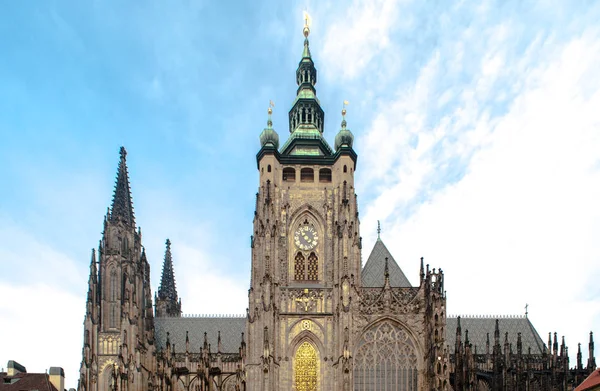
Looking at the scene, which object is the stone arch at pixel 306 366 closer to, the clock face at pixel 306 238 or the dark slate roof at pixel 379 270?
the dark slate roof at pixel 379 270

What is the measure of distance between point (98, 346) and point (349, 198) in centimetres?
2860

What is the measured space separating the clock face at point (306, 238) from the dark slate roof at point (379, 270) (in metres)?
5.81

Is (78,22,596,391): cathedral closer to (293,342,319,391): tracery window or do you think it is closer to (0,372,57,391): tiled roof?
(293,342,319,391): tracery window

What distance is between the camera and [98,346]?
2662 inches

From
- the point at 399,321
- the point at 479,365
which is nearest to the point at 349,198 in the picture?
the point at 399,321

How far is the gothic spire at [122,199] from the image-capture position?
7375 centimetres

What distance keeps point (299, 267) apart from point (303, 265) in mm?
424

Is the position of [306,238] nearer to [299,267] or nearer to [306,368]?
[299,267]

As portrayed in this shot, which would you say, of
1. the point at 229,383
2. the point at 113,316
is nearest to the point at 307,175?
the point at 229,383

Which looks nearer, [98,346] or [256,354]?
[256,354]

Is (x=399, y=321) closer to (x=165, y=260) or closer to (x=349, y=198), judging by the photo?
(x=349, y=198)

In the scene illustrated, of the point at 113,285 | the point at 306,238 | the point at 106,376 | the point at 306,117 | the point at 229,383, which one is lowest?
the point at 229,383

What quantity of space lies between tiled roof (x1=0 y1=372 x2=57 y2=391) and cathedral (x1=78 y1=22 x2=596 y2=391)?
5.82 m

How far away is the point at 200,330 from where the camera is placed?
7844cm
